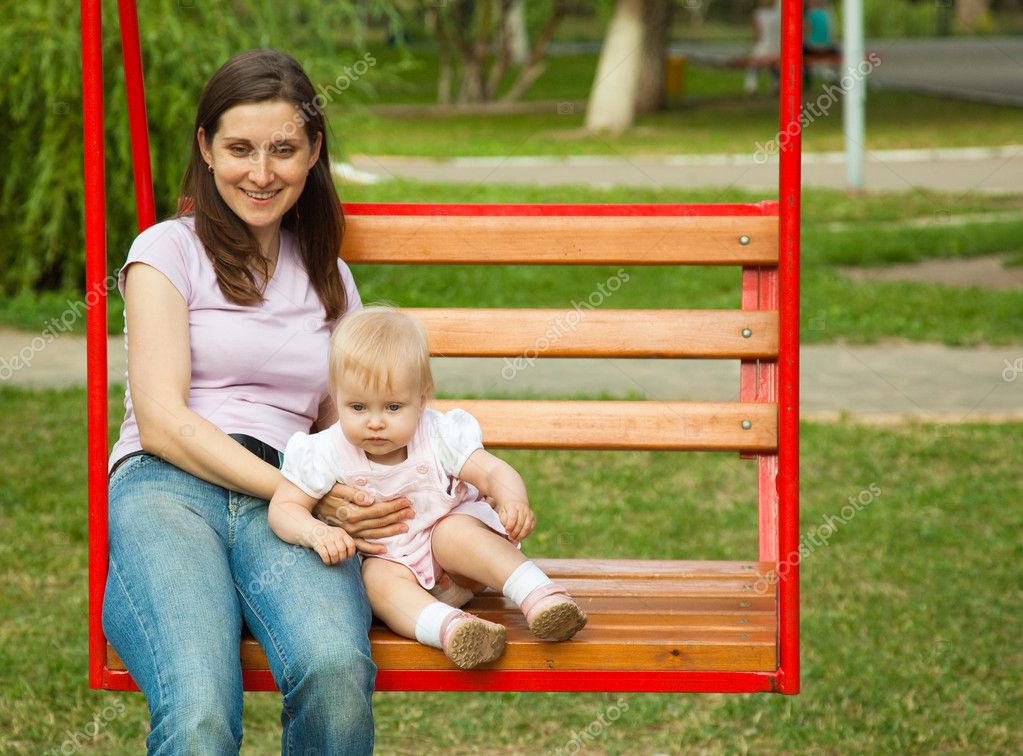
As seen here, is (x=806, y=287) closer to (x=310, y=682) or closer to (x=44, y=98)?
(x=44, y=98)

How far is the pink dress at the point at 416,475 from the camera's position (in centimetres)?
254

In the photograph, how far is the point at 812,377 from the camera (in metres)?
6.60

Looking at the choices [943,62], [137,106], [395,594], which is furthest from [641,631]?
[943,62]

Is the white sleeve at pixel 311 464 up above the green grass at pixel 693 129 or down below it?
above

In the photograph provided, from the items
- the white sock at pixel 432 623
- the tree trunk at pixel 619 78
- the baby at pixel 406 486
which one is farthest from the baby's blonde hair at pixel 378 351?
the tree trunk at pixel 619 78

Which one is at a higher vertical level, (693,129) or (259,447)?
(259,447)

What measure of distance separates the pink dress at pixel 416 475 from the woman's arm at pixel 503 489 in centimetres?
2

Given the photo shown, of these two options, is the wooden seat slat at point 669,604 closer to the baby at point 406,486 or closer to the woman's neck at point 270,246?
the baby at point 406,486

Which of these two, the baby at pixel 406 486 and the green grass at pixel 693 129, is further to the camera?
the green grass at pixel 693 129

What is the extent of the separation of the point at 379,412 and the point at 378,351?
0.33 ft

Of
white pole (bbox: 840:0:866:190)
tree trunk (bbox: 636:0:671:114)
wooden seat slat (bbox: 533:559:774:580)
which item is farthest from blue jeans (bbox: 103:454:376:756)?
tree trunk (bbox: 636:0:671:114)

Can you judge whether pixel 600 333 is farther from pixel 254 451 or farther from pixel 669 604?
pixel 254 451

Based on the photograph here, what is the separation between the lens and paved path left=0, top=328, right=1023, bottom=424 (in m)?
6.07

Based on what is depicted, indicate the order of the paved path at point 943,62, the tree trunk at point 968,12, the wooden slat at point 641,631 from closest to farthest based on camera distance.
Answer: the wooden slat at point 641,631
the paved path at point 943,62
the tree trunk at point 968,12
